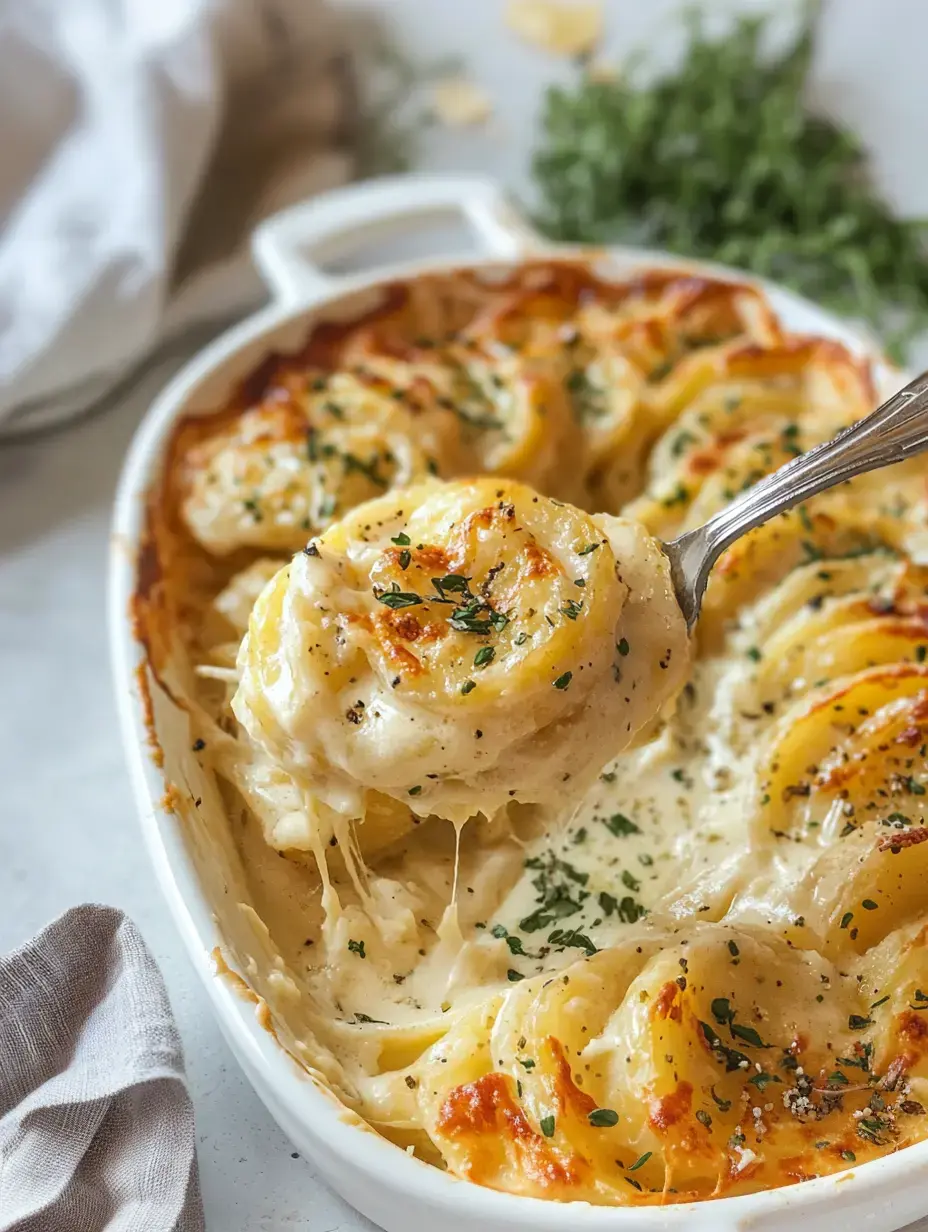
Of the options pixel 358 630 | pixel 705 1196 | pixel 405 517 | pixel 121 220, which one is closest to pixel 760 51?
pixel 121 220

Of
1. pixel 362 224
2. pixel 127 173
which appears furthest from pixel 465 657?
pixel 127 173

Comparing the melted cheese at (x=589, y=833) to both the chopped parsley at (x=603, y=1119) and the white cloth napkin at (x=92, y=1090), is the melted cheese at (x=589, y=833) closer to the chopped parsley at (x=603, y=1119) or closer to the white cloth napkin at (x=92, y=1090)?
the chopped parsley at (x=603, y=1119)

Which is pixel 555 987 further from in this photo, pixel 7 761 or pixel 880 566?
pixel 7 761

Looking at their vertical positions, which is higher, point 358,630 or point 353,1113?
point 358,630

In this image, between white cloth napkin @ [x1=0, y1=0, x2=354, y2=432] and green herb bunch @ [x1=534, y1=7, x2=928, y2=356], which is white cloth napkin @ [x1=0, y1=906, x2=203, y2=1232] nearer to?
white cloth napkin @ [x1=0, y1=0, x2=354, y2=432]

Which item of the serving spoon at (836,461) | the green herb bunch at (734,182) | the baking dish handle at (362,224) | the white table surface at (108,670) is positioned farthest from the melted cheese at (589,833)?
the green herb bunch at (734,182)

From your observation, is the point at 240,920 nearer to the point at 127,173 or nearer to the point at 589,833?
the point at 589,833
